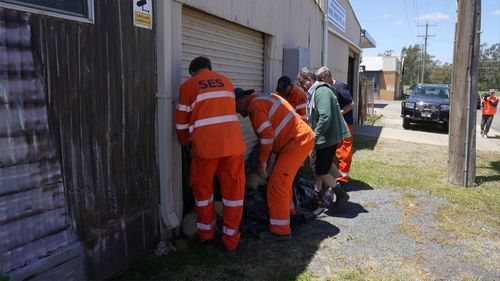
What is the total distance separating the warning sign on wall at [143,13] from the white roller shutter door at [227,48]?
30.2 inches

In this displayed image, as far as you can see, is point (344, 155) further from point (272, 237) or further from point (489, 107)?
point (489, 107)

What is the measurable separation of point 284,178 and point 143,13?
2081mm

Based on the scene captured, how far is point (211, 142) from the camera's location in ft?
12.4

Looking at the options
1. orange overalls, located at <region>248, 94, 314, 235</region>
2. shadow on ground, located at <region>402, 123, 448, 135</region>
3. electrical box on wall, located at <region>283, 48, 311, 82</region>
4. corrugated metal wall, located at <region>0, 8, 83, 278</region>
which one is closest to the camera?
corrugated metal wall, located at <region>0, 8, 83, 278</region>

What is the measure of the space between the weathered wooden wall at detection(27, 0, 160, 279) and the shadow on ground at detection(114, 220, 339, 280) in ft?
0.71

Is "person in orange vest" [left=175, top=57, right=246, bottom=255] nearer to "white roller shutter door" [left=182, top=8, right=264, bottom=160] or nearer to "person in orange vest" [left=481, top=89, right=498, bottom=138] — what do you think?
"white roller shutter door" [left=182, top=8, right=264, bottom=160]

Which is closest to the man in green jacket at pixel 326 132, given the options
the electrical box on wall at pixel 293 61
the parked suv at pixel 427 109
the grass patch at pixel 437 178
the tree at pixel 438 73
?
the grass patch at pixel 437 178

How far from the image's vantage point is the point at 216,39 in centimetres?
531

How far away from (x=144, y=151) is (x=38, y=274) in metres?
1.37

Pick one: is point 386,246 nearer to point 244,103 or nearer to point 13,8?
point 244,103

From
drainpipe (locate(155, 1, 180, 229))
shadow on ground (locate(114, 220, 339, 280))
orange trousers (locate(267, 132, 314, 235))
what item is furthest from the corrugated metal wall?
orange trousers (locate(267, 132, 314, 235))

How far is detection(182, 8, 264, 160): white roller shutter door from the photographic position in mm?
4664

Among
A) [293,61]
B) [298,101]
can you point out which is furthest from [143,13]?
[293,61]

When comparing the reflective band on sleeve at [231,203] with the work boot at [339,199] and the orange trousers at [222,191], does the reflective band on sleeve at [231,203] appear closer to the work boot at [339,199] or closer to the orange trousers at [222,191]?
the orange trousers at [222,191]
